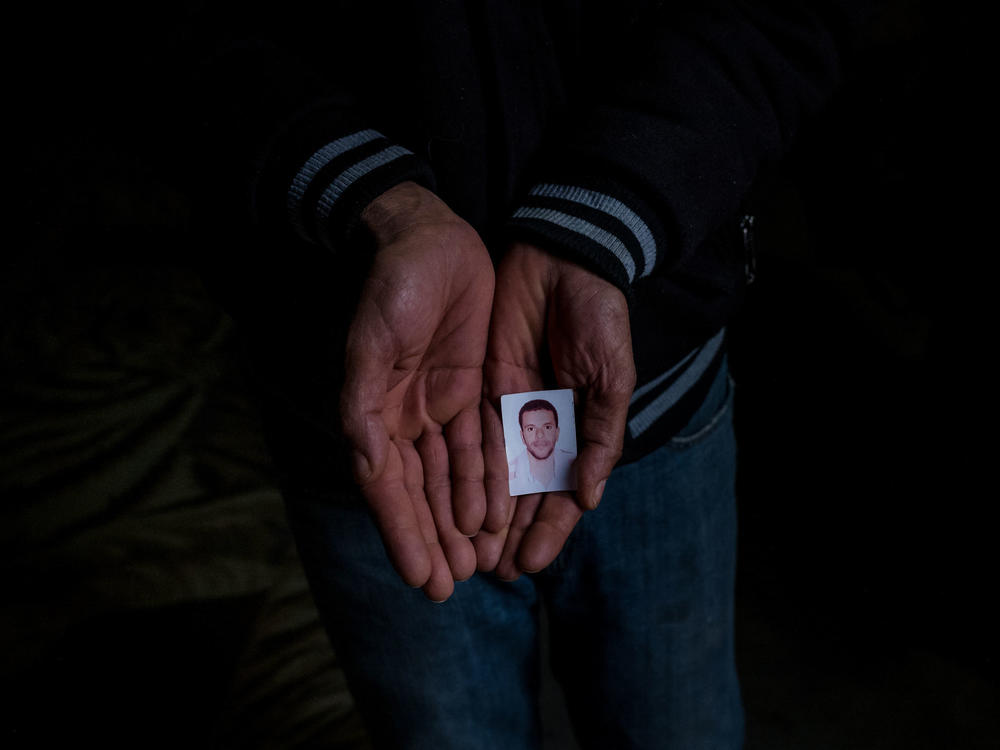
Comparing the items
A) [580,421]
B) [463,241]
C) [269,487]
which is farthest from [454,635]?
[269,487]

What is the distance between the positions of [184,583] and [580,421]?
4.70 feet

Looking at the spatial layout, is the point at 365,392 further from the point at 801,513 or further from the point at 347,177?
the point at 801,513

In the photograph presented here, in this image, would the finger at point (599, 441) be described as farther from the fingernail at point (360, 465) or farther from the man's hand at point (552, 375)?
the fingernail at point (360, 465)

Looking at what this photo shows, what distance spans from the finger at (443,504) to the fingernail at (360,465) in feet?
0.38

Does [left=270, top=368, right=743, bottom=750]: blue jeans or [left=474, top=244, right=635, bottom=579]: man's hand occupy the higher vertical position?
[left=474, top=244, right=635, bottom=579]: man's hand

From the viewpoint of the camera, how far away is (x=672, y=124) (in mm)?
698

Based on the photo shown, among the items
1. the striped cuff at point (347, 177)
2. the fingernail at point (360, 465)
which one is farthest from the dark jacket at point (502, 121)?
the fingernail at point (360, 465)

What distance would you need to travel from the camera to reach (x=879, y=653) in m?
1.68

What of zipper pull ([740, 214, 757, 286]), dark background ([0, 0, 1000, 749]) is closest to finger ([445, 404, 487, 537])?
zipper pull ([740, 214, 757, 286])

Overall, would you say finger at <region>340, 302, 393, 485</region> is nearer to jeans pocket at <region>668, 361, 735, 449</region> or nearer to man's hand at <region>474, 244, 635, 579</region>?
man's hand at <region>474, 244, 635, 579</region>

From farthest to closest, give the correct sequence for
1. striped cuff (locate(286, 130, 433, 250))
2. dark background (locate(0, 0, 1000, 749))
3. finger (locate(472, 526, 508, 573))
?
1. dark background (locate(0, 0, 1000, 749))
2. finger (locate(472, 526, 508, 573))
3. striped cuff (locate(286, 130, 433, 250))

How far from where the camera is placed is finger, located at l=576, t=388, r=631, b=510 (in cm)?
73

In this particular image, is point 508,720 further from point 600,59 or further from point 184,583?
point 184,583

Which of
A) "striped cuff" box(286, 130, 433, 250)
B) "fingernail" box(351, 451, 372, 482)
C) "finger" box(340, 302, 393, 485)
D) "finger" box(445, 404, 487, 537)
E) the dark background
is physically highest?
"striped cuff" box(286, 130, 433, 250)
